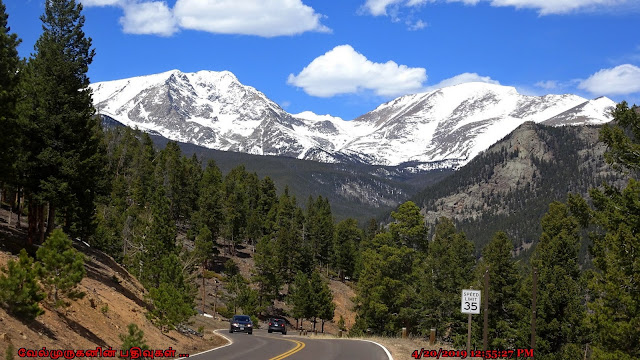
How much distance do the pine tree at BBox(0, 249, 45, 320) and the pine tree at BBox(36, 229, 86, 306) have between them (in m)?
1.71

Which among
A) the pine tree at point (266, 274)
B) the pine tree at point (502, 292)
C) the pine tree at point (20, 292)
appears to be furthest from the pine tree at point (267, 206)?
the pine tree at point (20, 292)

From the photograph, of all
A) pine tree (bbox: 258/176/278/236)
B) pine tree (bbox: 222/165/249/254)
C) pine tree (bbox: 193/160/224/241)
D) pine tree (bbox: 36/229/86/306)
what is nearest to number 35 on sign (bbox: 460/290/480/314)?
pine tree (bbox: 36/229/86/306)

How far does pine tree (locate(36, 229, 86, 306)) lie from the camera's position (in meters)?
21.1

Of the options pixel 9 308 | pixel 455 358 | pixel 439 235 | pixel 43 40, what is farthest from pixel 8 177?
pixel 439 235

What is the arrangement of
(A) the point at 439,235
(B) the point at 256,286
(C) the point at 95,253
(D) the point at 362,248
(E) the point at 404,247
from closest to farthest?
(C) the point at 95,253
(E) the point at 404,247
(A) the point at 439,235
(B) the point at 256,286
(D) the point at 362,248

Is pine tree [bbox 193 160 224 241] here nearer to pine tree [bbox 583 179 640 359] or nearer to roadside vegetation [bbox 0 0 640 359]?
roadside vegetation [bbox 0 0 640 359]

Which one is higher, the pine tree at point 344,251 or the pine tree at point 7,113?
the pine tree at point 7,113

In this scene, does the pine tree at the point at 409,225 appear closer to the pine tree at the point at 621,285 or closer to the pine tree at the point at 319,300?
the pine tree at the point at 319,300

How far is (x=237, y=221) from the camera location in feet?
369

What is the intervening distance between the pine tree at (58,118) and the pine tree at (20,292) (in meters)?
11.9

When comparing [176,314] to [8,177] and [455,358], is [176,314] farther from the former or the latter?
[455,358]

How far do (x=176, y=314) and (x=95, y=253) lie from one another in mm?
13703

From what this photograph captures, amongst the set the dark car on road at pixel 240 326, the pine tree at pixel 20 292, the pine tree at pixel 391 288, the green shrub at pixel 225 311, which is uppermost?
the pine tree at pixel 20 292

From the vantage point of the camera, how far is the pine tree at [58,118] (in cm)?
3053
